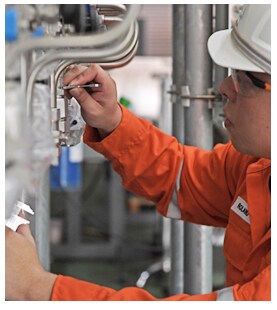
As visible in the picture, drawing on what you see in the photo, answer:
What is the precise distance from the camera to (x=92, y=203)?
5.39 m

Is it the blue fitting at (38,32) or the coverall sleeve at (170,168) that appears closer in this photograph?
the blue fitting at (38,32)

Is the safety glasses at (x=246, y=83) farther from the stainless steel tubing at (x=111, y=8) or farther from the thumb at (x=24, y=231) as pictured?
the thumb at (x=24, y=231)

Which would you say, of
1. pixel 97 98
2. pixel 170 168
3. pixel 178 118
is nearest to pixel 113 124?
pixel 97 98

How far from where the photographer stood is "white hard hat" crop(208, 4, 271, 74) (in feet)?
3.42

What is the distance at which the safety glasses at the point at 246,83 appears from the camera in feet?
3.73

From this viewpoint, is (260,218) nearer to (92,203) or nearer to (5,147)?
(5,147)

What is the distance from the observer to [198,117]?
1.84m

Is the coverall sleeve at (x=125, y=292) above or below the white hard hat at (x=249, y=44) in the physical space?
below

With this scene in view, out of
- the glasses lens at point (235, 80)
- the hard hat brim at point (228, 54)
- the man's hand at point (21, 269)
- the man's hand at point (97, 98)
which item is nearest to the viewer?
the man's hand at point (21, 269)

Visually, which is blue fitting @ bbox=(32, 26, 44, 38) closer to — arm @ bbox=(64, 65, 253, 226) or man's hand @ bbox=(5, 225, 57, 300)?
man's hand @ bbox=(5, 225, 57, 300)

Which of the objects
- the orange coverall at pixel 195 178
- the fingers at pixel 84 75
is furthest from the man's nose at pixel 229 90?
the fingers at pixel 84 75

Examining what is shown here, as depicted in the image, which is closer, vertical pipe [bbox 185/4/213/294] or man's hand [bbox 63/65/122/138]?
man's hand [bbox 63/65/122/138]

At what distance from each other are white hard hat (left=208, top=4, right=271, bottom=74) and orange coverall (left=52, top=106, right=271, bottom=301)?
31cm

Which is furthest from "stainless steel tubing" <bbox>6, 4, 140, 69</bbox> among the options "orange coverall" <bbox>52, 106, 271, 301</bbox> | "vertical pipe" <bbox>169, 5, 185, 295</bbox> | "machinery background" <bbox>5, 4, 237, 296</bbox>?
"vertical pipe" <bbox>169, 5, 185, 295</bbox>
